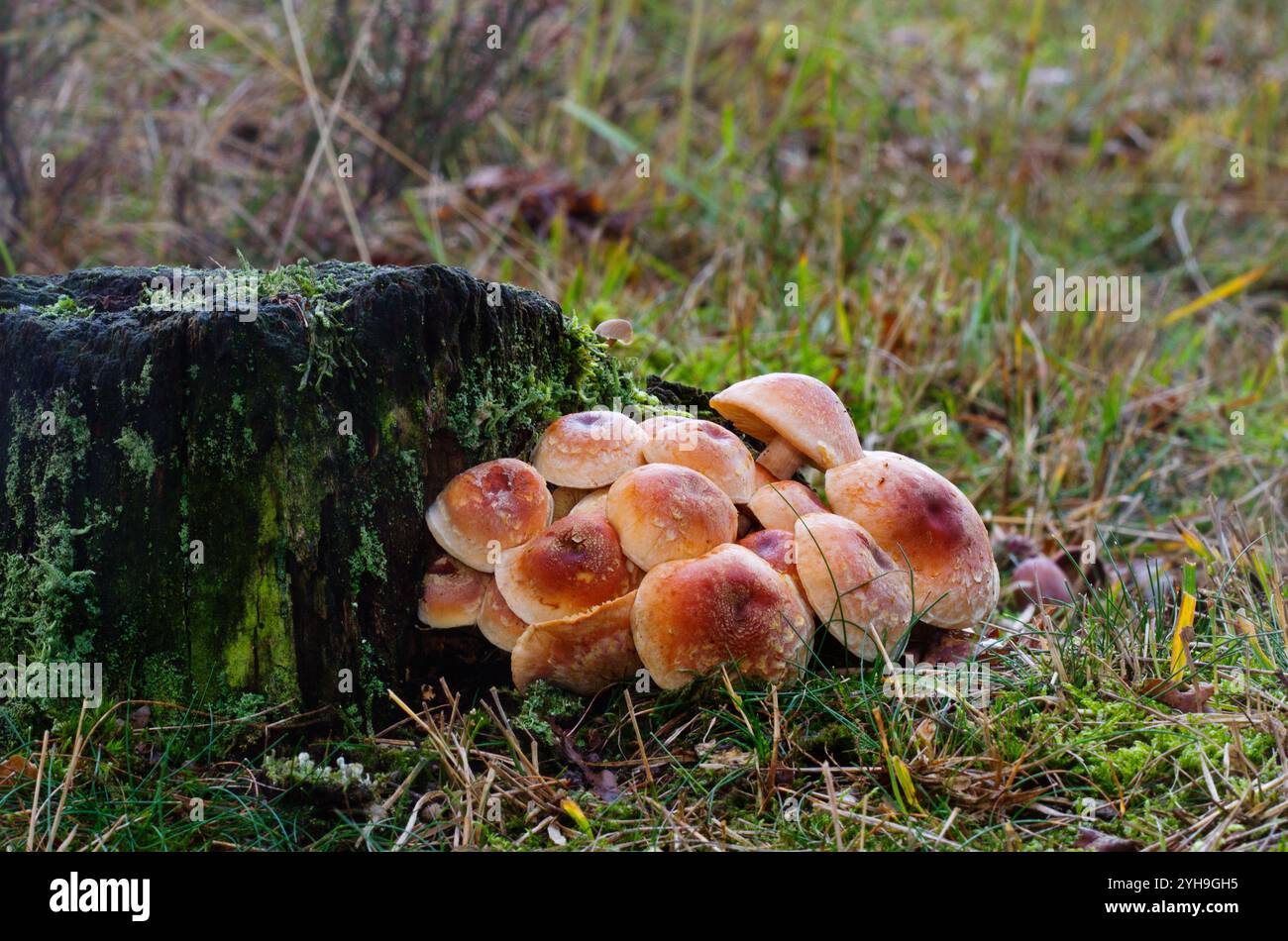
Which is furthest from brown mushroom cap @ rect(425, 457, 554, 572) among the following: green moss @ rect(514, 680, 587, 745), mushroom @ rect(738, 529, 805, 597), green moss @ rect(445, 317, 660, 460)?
mushroom @ rect(738, 529, 805, 597)

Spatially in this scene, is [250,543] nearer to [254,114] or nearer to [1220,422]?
[1220,422]

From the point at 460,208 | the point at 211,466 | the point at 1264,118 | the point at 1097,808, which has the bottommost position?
the point at 1097,808

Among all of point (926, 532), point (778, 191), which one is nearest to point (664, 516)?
point (926, 532)

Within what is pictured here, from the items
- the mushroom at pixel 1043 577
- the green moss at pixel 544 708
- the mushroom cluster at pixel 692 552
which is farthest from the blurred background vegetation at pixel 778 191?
the green moss at pixel 544 708

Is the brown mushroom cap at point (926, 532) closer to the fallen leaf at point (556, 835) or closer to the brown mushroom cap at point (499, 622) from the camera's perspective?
the brown mushroom cap at point (499, 622)

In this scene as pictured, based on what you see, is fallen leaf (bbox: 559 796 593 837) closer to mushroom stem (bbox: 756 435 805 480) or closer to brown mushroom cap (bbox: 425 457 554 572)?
brown mushroom cap (bbox: 425 457 554 572)

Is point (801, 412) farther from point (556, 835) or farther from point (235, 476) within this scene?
point (235, 476)

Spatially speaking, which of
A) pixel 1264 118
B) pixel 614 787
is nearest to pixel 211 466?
pixel 614 787
